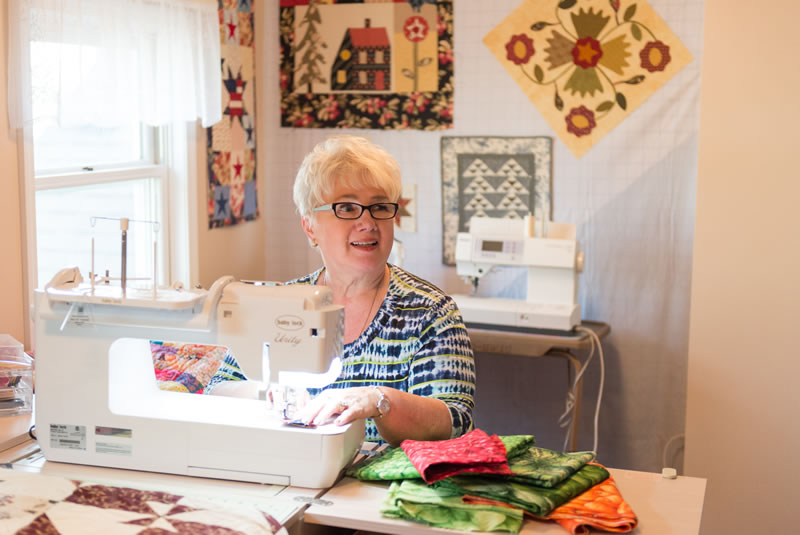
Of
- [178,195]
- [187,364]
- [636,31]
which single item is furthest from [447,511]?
[636,31]

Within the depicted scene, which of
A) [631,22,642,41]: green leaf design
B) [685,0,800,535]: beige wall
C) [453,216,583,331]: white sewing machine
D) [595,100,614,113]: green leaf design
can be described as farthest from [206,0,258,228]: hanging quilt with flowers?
[685,0,800,535]: beige wall

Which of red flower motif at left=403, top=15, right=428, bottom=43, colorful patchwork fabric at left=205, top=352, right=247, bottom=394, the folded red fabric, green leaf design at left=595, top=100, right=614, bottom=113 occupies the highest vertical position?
red flower motif at left=403, top=15, right=428, bottom=43

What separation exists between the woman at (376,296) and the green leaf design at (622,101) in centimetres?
157

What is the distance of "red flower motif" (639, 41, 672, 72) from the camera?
327 centimetres

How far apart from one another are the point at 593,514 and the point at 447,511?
227 mm

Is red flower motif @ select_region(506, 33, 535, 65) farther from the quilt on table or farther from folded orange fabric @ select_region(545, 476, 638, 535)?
the quilt on table

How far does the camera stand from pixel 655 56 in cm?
328

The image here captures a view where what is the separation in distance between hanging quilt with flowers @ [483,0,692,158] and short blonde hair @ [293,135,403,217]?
5.08ft

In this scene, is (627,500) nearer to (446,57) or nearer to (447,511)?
(447,511)

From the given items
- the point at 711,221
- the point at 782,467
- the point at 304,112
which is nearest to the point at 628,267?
the point at 711,221

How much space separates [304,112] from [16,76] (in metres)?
1.58

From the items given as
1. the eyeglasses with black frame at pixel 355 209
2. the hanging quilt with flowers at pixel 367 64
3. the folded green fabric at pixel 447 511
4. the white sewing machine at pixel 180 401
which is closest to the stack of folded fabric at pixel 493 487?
the folded green fabric at pixel 447 511

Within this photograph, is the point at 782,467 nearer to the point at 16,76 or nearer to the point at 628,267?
the point at 628,267

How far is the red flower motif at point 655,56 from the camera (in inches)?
129
